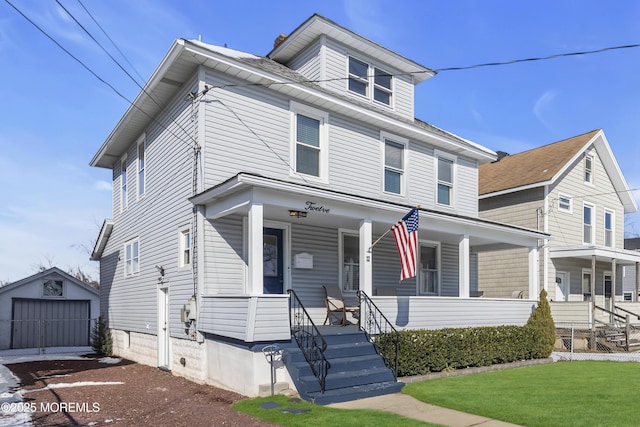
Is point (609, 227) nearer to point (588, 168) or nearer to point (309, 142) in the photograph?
point (588, 168)

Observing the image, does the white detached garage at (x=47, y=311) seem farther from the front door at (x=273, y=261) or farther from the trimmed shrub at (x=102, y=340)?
the front door at (x=273, y=261)

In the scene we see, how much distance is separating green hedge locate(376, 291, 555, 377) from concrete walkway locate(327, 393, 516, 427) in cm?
148

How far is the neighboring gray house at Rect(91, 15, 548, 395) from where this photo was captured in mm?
10773

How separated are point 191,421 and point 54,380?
5.98m

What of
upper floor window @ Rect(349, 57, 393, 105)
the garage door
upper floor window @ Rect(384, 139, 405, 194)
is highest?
upper floor window @ Rect(349, 57, 393, 105)

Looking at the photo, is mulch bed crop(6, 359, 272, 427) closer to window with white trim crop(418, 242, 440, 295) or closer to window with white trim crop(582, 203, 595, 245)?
window with white trim crop(418, 242, 440, 295)

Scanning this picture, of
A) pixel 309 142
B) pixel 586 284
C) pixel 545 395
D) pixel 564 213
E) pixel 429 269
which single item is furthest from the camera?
pixel 586 284

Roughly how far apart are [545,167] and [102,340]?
18.2m

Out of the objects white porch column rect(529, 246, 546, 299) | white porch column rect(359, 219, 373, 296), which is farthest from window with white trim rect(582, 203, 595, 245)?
white porch column rect(359, 219, 373, 296)

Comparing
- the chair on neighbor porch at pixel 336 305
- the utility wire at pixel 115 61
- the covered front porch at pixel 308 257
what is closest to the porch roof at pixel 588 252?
the covered front porch at pixel 308 257

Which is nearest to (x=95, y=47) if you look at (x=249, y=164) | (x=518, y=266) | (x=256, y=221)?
(x=249, y=164)

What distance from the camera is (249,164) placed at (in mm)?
12211

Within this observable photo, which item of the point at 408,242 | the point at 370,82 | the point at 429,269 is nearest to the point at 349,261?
the point at 408,242

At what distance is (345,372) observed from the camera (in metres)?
9.71
